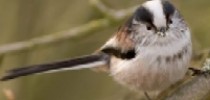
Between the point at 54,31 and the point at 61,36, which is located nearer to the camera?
the point at 61,36

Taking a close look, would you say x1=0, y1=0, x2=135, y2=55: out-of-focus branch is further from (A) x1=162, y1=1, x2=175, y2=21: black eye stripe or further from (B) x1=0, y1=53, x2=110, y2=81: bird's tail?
(A) x1=162, y1=1, x2=175, y2=21: black eye stripe

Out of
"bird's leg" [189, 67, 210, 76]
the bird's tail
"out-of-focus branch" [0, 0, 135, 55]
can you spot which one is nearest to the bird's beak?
Result: "bird's leg" [189, 67, 210, 76]

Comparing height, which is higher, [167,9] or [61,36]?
[61,36]

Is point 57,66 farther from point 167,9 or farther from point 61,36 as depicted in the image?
point 167,9

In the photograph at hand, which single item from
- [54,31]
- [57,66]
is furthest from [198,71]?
[54,31]

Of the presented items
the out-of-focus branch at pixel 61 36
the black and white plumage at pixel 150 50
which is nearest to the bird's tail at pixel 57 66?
the black and white plumage at pixel 150 50

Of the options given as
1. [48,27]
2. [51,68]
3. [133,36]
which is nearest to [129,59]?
[133,36]

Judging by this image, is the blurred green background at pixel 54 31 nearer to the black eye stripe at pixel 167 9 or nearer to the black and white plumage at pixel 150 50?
the black and white plumage at pixel 150 50
